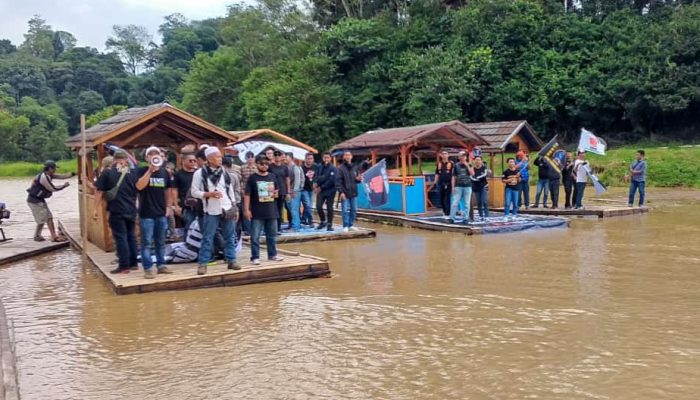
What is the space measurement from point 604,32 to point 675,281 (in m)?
35.2

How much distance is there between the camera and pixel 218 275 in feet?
28.9

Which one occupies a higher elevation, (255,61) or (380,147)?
(255,61)

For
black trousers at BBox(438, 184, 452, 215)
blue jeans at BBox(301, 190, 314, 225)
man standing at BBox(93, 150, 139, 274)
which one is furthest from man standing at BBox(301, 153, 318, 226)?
man standing at BBox(93, 150, 139, 274)

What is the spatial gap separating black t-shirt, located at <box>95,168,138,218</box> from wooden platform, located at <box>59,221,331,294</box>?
0.88 meters

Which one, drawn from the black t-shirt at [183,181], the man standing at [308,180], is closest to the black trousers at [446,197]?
the man standing at [308,180]

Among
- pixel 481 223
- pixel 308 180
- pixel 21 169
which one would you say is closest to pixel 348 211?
pixel 308 180

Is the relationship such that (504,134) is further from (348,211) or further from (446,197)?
(348,211)

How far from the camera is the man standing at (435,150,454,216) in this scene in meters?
16.3

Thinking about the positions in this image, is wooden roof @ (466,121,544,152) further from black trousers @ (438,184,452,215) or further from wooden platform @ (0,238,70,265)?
wooden platform @ (0,238,70,265)

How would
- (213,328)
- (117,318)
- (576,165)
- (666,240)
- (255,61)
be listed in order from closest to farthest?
(213,328), (117,318), (666,240), (576,165), (255,61)

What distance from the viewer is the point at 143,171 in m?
8.83

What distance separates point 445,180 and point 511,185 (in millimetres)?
1637

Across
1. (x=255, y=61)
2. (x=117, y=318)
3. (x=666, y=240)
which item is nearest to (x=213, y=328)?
(x=117, y=318)

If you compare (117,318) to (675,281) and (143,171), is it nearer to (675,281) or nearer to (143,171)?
(143,171)
